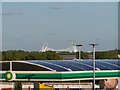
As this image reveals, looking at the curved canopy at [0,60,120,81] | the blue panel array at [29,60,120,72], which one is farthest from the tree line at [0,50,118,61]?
the curved canopy at [0,60,120,81]

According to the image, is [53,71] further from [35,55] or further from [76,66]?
[35,55]

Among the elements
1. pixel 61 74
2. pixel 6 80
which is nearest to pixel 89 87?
pixel 61 74

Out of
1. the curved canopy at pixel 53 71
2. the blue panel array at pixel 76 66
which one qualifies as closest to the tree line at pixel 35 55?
the blue panel array at pixel 76 66

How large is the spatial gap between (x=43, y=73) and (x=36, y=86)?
1.57 metres

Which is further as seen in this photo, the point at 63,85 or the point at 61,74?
the point at 63,85

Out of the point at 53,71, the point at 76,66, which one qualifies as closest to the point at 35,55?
the point at 76,66

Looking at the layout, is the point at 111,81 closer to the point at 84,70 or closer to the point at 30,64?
the point at 84,70

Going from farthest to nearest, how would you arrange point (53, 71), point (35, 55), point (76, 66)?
point (35, 55)
point (76, 66)
point (53, 71)

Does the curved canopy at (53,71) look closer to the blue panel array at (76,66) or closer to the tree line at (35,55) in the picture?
the blue panel array at (76,66)

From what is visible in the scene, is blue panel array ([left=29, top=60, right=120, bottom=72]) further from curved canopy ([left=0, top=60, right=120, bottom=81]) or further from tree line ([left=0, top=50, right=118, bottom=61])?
tree line ([left=0, top=50, right=118, bottom=61])

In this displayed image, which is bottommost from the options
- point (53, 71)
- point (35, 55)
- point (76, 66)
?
point (53, 71)

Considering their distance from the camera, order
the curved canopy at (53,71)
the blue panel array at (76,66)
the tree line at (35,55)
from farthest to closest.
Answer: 1. the tree line at (35,55)
2. the blue panel array at (76,66)
3. the curved canopy at (53,71)

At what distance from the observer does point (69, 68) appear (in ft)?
164

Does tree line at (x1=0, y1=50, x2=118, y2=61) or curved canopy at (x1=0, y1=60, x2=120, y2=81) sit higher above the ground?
tree line at (x1=0, y1=50, x2=118, y2=61)
